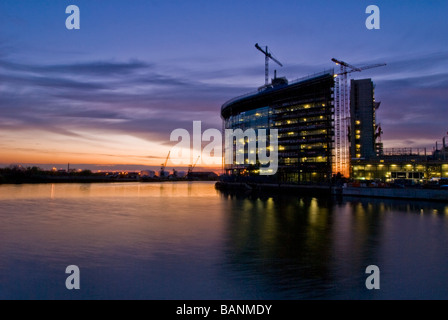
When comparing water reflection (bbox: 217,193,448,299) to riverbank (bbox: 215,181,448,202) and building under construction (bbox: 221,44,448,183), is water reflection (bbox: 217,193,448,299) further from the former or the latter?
building under construction (bbox: 221,44,448,183)

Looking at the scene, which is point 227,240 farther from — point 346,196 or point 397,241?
point 346,196

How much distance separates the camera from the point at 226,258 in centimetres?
2748

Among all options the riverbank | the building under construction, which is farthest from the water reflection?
the building under construction

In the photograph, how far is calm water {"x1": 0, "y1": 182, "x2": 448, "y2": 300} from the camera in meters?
19.7

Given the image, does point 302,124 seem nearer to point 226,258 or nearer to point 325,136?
point 325,136

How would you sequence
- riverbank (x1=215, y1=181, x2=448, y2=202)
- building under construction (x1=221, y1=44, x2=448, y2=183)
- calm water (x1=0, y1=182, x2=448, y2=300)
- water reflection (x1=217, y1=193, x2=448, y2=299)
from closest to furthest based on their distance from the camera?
1. calm water (x1=0, y1=182, x2=448, y2=300)
2. water reflection (x1=217, y1=193, x2=448, y2=299)
3. riverbank (x1=215, y1=181, x2=448, y2=202)
4. building under construction (x1=221, y1=44, x2=448, y2=183)

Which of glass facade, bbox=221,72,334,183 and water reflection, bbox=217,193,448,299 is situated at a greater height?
glass facade, bbox=221,72,334,183

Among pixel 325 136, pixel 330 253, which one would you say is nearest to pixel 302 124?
pixel 325 136

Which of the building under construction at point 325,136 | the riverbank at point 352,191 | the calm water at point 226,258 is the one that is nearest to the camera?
the calm water at point 226,258

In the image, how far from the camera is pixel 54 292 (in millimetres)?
19609

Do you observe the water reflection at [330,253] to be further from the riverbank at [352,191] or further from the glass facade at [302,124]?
the glass facade at [302,124]

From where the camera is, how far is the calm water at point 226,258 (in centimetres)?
1973

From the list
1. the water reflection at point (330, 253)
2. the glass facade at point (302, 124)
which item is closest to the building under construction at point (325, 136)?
the glass facade at point (302, 124)
